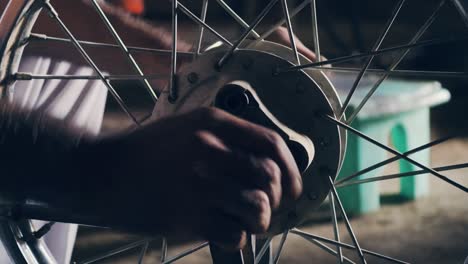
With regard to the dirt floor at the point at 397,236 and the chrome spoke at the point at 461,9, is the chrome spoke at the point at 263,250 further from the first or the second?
the dirt floor at the point at 397,236

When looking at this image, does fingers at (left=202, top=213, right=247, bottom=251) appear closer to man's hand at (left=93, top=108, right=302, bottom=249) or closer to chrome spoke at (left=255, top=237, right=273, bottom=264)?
man's hand at (left=93, top=108, right=302, bottom=249)

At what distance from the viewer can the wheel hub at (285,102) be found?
70 cm

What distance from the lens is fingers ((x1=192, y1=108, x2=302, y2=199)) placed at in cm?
59

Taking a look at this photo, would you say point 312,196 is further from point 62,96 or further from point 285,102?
point 62,96

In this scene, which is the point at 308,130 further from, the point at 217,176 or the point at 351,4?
the point at 351,4

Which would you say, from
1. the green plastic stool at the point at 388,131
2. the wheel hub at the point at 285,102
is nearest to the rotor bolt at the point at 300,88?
the wheel hub at the point at 285,102

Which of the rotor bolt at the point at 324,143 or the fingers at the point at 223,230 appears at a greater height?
the rotor bolt at the point at 324,143

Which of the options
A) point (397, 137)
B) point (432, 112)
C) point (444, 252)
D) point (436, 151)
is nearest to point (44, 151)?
point (444, 252)

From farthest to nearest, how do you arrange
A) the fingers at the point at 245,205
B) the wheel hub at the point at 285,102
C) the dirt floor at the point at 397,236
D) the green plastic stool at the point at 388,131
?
1. the green plastic stool at the point at 388,131
2. the dirt floor at the point at 397,236
3. the wheel hub at the point at 285,102
4. the fingers at the point at 245,205

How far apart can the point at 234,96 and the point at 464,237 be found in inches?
61.1

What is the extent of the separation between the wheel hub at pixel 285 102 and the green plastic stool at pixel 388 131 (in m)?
1.40

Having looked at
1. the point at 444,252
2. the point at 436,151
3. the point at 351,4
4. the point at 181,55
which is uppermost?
the point at 351,4

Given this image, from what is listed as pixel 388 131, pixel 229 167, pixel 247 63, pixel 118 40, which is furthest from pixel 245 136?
pixel 388 131

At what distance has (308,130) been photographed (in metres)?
0.72
